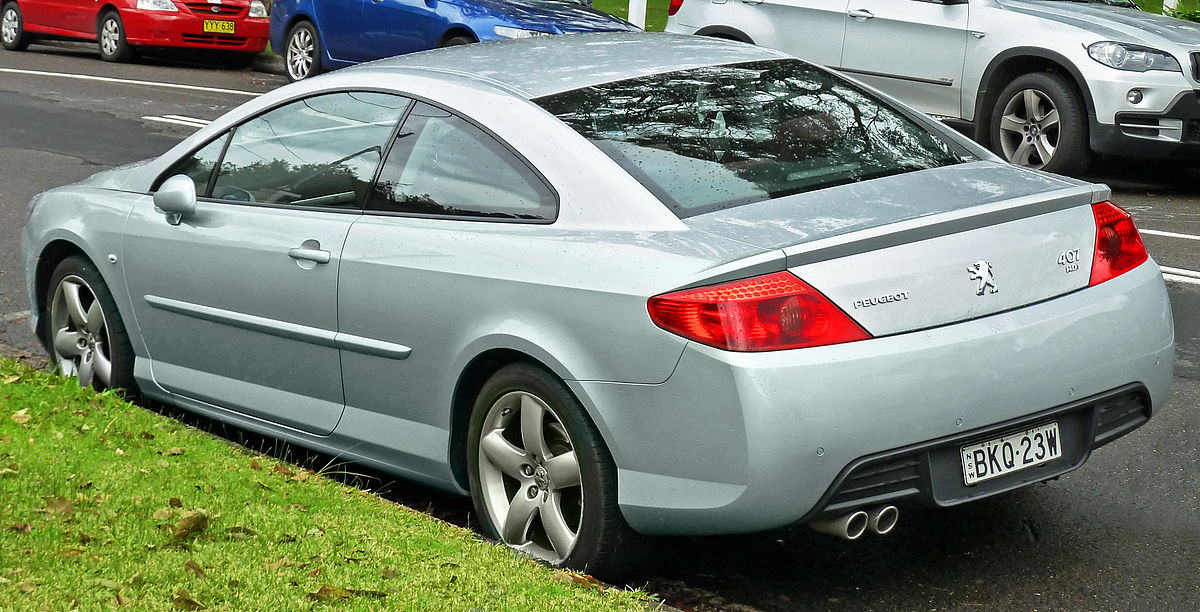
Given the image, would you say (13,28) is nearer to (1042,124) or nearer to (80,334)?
(1042,124)

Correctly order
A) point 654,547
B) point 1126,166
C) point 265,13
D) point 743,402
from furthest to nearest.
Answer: point 265,13 → point 1126,166 → point 654,547 → point 743,402

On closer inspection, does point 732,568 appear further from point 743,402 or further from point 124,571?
point 124,571

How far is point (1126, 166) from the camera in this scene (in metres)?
11.7

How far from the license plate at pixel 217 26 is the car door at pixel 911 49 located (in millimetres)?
10322

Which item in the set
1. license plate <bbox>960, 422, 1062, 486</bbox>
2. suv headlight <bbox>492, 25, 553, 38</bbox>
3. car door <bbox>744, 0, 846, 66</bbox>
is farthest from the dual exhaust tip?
suv headlight <bbox>492, 25, 553, 38</bbox>

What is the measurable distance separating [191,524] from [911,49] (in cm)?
866

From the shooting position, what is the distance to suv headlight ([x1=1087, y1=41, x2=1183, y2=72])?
33.4ft

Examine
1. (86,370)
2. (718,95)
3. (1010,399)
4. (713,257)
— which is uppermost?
(718,95)

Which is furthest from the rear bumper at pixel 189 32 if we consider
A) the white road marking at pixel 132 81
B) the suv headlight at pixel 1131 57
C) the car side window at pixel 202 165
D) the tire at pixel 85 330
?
the car side window at pixel 202 165

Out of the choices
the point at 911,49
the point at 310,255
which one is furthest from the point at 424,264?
the point at 911,49

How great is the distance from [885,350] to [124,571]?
1.97 m

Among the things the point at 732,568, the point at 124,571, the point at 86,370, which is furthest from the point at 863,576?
the point at 86,370

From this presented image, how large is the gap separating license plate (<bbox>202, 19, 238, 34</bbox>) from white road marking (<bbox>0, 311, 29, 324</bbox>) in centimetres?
1270

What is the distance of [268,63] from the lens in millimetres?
20922
